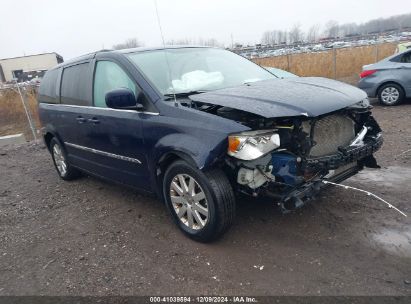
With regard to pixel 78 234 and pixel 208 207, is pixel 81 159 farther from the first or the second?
pixel 208 207

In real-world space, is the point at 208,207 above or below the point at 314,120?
below

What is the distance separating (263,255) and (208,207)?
64 cm

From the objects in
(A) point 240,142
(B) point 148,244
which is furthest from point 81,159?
(A) point 240,142

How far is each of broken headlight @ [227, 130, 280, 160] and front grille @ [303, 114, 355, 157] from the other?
37 centimetres

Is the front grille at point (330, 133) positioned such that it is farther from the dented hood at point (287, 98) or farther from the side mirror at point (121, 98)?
the side mirror at point (121, 98)

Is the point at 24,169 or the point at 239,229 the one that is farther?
the point at 24,169

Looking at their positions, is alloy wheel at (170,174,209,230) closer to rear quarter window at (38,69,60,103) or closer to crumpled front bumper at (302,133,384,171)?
crumpled front bumper at (302,133,384,171)

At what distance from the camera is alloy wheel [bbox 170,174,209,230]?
11.1ft

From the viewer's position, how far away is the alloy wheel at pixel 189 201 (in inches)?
133

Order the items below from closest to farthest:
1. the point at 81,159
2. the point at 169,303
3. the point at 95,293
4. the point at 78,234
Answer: the point at 169,303 → the point at 95,293 → the point at 78,234 → the point at 81,159

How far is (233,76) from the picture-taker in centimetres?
429

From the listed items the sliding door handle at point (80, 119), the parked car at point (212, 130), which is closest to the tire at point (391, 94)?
the parked car at point (212, 130)

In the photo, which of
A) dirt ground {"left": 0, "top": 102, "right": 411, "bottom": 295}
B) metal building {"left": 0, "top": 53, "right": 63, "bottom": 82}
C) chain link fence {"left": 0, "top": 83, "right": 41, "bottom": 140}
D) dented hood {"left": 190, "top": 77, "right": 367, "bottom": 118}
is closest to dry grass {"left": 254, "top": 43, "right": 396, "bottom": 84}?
chain link fence {"left": 0, "top": 83, "right": 41, "bottom": 140}

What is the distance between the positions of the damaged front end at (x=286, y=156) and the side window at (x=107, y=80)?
48.7 inches
